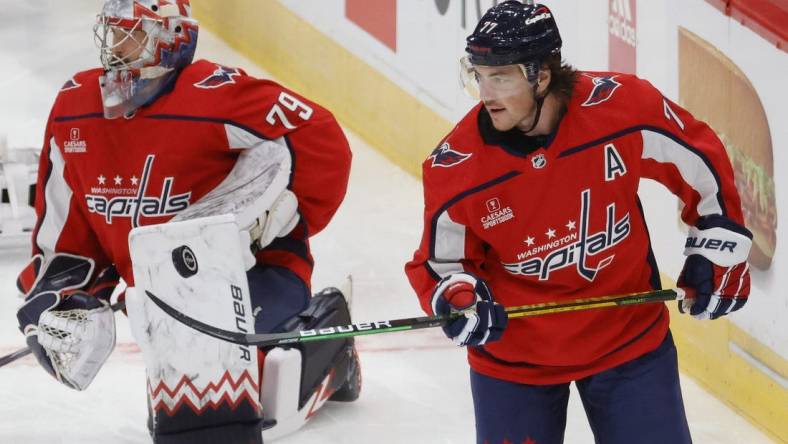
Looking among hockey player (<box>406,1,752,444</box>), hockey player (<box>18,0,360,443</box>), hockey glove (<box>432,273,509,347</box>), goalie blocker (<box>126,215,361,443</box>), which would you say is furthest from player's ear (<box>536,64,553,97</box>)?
hockey player (<box>18,0,360,443</box>)

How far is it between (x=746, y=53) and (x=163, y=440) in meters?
1.66

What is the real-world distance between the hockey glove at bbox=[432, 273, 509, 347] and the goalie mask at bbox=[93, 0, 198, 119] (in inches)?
44.8

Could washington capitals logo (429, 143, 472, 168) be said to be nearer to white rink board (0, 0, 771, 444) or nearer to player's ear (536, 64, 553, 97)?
player's ear (536, 64, 553, 97)

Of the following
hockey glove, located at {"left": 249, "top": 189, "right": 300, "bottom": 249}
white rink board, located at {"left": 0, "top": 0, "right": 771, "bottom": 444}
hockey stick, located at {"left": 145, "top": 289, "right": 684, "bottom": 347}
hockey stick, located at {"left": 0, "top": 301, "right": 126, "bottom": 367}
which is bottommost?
white rink board, located at {"left": 0, "top": 0, "right": 771, "bottom": 444}

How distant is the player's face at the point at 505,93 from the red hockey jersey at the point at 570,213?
0.05m

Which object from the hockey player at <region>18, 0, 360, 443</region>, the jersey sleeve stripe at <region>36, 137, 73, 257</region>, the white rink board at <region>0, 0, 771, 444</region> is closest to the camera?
the hockey player at <region>18, 0, 360, 443</region>

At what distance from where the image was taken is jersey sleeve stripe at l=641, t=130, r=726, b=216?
260 cm

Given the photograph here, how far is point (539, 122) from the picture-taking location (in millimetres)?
2584

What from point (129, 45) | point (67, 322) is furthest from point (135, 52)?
point (67, 322)

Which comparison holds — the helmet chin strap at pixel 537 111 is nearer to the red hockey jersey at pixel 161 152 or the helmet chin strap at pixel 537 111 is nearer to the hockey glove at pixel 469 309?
the hockey glove at pixel 469 309

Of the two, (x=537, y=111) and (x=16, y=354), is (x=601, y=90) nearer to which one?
(x=537, y=111)

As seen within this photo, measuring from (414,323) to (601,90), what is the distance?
22.1 inches

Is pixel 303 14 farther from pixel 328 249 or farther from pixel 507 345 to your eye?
pixel 507 345

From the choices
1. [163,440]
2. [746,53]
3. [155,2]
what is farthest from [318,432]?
[746,53]
